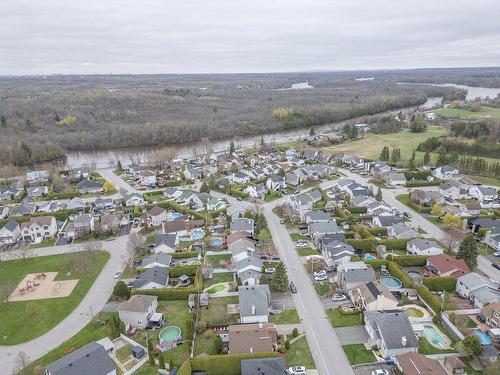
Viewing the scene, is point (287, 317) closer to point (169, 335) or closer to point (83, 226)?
point (169, 335)

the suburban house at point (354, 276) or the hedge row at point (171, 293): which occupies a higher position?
the suburban house at point (354, 276)

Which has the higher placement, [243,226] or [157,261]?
[243,226]

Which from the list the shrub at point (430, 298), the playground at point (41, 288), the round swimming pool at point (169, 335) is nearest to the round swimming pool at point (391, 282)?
the shrub at point (430, 298)

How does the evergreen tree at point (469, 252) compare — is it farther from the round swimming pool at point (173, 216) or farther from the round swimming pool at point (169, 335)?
the round swimming pool at point (173, 216)

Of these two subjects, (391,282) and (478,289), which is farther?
(391,282)

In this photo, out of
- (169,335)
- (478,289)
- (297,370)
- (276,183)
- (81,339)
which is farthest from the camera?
(276,183)

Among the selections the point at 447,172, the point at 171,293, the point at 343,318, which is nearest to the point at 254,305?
the point at 343,318

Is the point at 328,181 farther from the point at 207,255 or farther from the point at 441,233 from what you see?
the point at 207,255
